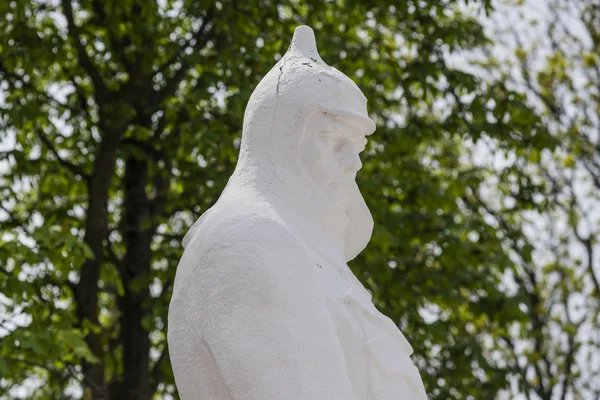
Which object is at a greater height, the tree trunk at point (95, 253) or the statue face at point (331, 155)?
the statue face at point (331, 155)

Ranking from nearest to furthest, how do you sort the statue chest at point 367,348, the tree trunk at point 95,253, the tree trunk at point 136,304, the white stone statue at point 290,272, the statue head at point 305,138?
the white stone statue at point 290,272, the statue chest at point 367,348, the statue head at point 305,138, the tree trunk at point 95,253, the tree trunk at point 136,304

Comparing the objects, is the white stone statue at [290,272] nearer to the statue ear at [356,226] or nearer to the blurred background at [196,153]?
the statue ear at [356,226]

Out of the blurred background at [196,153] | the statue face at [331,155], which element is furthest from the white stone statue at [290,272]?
the blurred background at [196,153]

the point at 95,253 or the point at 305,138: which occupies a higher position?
the point at 305,138

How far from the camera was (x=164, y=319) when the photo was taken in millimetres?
10531

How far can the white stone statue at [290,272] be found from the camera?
12.7ft

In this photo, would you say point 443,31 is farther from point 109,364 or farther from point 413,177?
point 109,364

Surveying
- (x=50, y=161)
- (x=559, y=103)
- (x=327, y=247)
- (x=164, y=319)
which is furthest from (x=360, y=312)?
(x=559, y=103)

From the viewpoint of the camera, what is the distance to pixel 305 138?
4430 millimetres

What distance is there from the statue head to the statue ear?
7 cm

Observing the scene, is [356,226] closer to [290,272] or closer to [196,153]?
[290,272]

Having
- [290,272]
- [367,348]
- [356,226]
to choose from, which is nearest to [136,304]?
[356,226]

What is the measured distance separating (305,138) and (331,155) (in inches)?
→ 4.0

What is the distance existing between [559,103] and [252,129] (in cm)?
1402
